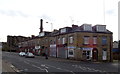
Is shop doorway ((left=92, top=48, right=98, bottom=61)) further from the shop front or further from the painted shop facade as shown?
the shop front

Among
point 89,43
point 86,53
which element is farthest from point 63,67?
point 89,43

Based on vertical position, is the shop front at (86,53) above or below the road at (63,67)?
above

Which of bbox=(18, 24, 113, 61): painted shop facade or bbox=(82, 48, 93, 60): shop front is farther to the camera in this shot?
bbox=(18, 24, 113, 61): painted shop facade

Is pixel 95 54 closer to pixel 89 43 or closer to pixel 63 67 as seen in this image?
pixel 89 43

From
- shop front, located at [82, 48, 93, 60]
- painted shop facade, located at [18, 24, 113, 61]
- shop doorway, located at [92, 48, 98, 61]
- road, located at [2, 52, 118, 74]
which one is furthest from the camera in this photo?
shop doorway, located at [92, 48, 98, 61]

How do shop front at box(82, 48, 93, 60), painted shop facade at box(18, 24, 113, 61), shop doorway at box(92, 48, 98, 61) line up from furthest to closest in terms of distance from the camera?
shop doorway at box(92, 48, 98, 61) < painted shop facade at box(18, 24, 113, 61) < shop front at box(82, 48, 93, 60)

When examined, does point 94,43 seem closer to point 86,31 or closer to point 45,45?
point 86,31

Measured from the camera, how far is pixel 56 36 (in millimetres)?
62781

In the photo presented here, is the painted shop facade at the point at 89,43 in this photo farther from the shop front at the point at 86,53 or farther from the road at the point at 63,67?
the road at the point at 63,67

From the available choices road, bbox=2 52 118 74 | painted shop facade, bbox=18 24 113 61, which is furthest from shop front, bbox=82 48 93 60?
road, bbox=2 52 118 74

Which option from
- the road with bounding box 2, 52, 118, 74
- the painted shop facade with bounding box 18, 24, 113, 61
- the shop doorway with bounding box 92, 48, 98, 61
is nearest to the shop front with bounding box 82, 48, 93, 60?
the painted shop facade with bounding box 18, 24, 113, 61

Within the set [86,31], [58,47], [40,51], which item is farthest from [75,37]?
[40,51]

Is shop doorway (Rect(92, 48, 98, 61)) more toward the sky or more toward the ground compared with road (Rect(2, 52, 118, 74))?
more toward the sky

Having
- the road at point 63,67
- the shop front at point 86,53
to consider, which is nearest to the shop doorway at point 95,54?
the shop front at point 86,53
